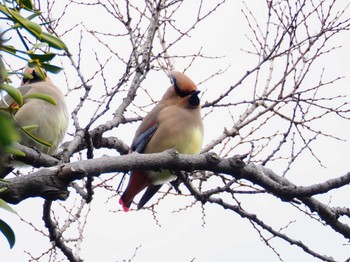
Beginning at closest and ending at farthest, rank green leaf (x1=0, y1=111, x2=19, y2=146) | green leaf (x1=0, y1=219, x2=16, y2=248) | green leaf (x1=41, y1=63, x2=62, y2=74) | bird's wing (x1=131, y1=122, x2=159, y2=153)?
green leaf (x1=0, y1=111, x2=19, y2=146), green leaf (x1=0, y1=219, x2=16, y2=248), green leaf (x1=41, y1=63, x2=62, y2=74), bird's wing (x1=131, y1=122, x2=159, y2=153)

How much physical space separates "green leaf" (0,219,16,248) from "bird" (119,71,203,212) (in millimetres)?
2242

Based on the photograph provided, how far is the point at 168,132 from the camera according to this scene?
3.81 meters

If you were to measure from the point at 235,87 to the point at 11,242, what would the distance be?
2827 mm

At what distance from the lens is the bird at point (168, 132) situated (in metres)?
3.75

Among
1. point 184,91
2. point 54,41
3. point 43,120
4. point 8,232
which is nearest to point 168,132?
point 184,91

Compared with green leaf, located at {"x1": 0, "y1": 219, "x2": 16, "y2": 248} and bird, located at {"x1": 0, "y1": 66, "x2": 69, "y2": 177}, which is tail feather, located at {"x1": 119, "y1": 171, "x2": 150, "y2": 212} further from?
green leaf, located at {"x1": 0, "y1": 219, "x2": 16, "y2": 248}

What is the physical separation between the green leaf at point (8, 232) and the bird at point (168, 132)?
2.24 meters

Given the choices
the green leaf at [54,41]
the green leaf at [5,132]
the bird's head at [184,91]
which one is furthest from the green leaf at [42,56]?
the bird's head at [184,91]

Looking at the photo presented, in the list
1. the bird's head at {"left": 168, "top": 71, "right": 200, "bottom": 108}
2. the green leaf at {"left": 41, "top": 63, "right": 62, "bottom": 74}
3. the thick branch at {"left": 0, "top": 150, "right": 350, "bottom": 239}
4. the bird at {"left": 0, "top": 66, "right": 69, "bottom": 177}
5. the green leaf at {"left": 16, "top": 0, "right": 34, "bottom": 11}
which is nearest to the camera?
the green leaf at {"left": 41, "top": 63, "right": 62, "bottom": 74}

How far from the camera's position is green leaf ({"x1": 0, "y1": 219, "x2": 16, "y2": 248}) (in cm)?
130

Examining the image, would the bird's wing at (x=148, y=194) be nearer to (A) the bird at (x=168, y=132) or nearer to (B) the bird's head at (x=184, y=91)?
(A) the bird at (x=168, y=132)

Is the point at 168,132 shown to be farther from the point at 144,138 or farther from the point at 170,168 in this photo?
the point at 170,168

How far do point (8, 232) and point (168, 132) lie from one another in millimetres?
2511

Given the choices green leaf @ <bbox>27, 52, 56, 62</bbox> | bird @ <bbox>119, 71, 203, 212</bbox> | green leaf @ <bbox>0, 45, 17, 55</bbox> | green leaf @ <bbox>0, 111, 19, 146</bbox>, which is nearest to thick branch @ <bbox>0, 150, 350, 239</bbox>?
green leaf @ <bbox>27, 52, 56, 62</bbox>
